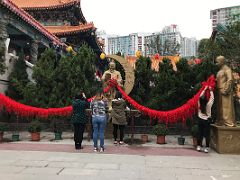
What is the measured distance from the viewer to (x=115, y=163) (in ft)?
23.4

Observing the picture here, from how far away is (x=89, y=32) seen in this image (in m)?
27.1

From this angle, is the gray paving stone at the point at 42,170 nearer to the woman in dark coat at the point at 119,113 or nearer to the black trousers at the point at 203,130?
the woman in dark coat at the point at 119,113

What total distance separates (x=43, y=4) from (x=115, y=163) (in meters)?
23.4

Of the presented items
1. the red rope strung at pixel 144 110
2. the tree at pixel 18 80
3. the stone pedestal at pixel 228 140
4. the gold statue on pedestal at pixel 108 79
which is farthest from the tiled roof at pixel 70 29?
the stone pedestal at pixel 228 140

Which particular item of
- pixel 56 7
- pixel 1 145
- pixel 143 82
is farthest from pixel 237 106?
pixel 56 7

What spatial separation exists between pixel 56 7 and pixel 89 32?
11.1ft

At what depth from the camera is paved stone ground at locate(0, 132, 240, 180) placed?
6.05 m

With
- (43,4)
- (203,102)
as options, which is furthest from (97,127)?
(43,4)

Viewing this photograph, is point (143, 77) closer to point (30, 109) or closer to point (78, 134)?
point (30, 109)

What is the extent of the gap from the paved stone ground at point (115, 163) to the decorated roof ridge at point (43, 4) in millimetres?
19466

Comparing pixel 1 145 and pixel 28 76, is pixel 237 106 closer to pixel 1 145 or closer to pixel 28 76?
pixel 1 145

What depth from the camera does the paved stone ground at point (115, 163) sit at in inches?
238

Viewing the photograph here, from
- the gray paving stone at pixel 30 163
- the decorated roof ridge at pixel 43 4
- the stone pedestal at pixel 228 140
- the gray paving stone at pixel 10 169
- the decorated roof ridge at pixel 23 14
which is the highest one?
the decorated roof ridge at pixel 43 4

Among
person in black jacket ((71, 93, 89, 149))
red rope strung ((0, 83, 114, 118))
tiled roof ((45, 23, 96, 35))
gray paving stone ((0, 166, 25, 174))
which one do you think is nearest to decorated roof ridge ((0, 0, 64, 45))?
tiled roof ((45, 23, 96, 35))
